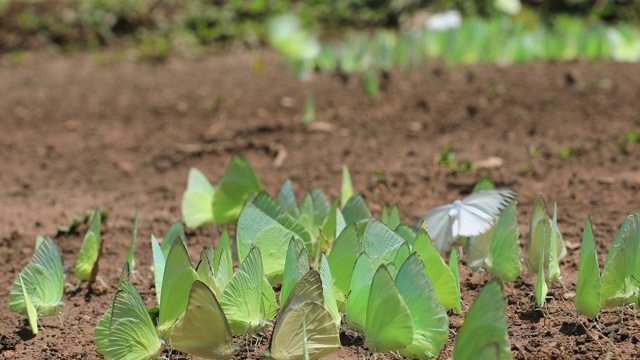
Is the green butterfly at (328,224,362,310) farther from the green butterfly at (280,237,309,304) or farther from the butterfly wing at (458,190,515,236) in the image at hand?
the butterfly wing at (458,190,515,236)

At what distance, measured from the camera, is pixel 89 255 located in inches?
100

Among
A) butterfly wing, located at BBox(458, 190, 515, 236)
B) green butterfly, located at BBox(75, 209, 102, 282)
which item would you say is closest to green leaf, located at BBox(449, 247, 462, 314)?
butterfly wing, located at BBox(458, 190, 515, 236)

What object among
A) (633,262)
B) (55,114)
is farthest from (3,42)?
(633,262)

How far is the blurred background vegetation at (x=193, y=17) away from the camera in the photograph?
679cm

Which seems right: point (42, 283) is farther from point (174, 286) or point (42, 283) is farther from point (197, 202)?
point (197, 202)

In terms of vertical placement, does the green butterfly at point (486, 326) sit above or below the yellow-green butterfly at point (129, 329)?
above

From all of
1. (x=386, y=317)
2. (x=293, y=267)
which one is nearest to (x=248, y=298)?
(x=293, y=267)

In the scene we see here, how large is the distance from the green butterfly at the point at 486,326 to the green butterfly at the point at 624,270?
0.50 metres

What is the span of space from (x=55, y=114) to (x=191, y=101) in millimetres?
756

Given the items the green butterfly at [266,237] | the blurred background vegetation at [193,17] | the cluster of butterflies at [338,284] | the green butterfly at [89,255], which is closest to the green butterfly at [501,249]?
the cluster of butterflies at [338,284]

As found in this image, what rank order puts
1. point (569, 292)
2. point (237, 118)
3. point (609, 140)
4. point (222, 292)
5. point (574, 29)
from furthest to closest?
1. point (574, 29)
2. point (237, 118)
3. point (609, 140)
4. point (569, 292)
5. point (222, 292)

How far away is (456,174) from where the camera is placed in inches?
142

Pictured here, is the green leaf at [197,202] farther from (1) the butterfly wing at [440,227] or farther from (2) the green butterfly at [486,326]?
(2) the green butterfly at [486,326]

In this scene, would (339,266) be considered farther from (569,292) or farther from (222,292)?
(569,292)
